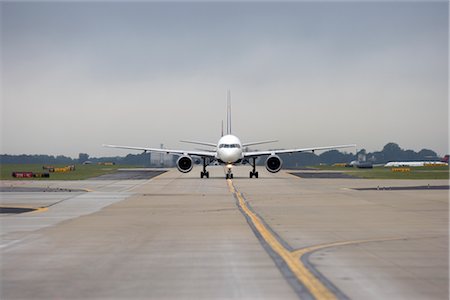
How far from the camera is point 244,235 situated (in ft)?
51.0

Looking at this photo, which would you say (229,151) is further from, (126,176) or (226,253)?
(226,253)

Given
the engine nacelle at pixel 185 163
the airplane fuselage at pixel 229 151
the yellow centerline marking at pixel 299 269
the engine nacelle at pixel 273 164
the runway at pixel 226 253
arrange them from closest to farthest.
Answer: the yellow centerline marking at pixel 299 269
the runway at pixel 226 253
the airplane fuselage at pixel 229 151
the engine nacelle at pixel 185 163
the engine nacelle at pixel 273 164

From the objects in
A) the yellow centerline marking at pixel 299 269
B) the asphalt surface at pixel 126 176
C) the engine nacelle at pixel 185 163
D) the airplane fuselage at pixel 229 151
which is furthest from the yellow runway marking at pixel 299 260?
the asphalt surface at pixel 126 176

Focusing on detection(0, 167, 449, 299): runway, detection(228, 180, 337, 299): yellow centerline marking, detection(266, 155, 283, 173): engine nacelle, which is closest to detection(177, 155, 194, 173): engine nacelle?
detection(266, 155, 283, 173): engine nacelle

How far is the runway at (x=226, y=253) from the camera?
9133 millimetres

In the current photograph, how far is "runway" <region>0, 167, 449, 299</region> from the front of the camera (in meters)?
9.13

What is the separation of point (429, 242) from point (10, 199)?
813 inches

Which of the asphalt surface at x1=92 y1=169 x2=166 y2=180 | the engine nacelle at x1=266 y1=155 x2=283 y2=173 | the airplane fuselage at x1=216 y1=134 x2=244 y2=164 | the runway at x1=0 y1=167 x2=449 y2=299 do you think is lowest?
the runway at x1=0 y1=167 x2=449 y2=299

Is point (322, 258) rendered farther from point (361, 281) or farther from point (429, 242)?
point (429, 242)

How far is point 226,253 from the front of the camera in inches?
494

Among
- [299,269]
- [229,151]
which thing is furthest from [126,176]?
[299,269]

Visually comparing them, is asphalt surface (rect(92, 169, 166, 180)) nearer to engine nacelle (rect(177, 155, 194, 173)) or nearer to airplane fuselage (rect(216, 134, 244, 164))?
engine nacelle (rect(177, 155, 194, 173))

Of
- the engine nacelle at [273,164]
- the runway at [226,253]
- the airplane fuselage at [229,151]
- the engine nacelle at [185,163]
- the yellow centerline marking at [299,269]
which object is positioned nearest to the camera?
the yellow centerline marking at [299,269]

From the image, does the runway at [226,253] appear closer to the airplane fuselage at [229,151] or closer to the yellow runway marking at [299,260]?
the yellow runway marking at [299,260]
